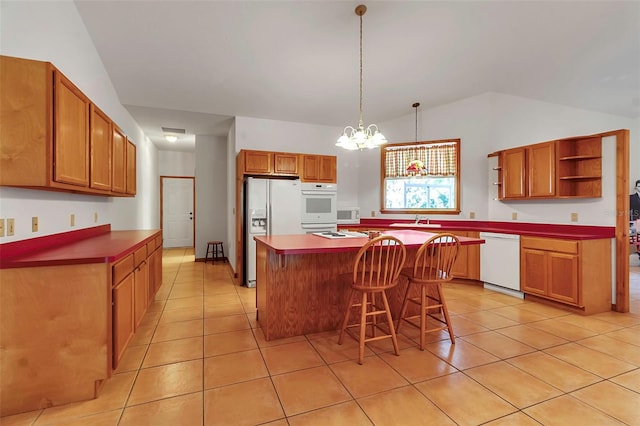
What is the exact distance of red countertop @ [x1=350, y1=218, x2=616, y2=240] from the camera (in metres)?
3.48

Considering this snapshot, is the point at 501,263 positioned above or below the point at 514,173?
below

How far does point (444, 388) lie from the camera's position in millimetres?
1959

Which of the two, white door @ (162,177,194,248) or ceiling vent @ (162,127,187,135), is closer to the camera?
ceiling vent @ (162,127,187,135)

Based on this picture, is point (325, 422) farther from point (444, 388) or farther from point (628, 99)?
point (628, 99)

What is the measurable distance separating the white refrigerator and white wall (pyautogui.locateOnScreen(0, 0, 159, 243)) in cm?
180

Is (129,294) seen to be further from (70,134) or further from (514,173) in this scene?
(514,173)

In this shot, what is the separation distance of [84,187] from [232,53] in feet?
6.62

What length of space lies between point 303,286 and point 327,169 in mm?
2842

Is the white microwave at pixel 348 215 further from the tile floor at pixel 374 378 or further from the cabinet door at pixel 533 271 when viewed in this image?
the tile floor at pixel 374 378

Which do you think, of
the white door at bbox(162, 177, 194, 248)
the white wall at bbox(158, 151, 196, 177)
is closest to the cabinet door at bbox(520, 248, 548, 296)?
the white wall at bbox(158, 151, 196, 177)

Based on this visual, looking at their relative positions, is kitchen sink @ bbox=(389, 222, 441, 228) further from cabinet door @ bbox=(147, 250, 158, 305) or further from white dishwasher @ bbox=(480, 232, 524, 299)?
cabinet door @ bbox=(147, 250, 158, 305)

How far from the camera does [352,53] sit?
3.30m

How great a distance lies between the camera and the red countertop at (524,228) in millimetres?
3479

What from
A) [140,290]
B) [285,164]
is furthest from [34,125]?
[285,164]
